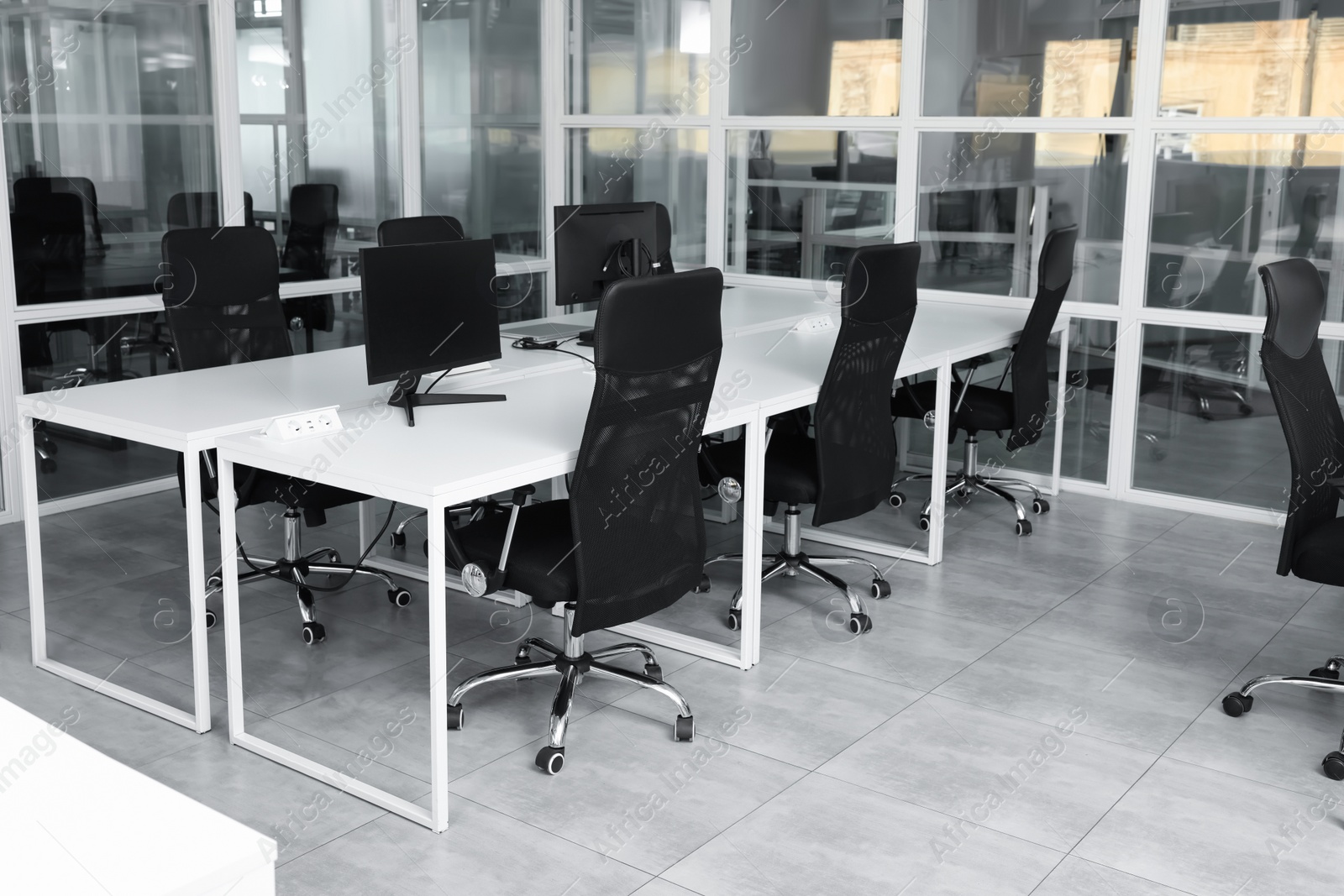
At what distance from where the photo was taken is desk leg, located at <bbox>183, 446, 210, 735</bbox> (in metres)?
3.19

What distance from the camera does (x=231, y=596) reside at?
3211 mm

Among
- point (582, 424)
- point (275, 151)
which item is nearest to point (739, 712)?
point (582, 424)

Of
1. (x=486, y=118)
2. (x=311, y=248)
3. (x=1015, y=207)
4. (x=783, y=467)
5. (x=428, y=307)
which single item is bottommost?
(x=783, y=467)

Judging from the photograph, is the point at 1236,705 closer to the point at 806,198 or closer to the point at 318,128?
the point at 806,198

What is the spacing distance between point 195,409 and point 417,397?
610mm

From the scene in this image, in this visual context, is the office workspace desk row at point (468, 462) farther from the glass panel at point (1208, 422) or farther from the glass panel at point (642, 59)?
the glass panel at point (642, 59)

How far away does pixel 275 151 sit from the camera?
593 centimetres

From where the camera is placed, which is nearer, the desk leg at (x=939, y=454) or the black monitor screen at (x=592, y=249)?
the black monitor screen at (x=592, y=249)

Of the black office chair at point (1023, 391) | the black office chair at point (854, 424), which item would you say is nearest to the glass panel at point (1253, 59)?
the black office chair at point (1023, 391)

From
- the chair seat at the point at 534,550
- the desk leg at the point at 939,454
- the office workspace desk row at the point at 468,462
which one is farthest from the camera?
the desk leg at the point at 939,454

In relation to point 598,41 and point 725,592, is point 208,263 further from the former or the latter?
point 598,41

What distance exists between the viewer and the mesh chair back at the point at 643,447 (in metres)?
2.88

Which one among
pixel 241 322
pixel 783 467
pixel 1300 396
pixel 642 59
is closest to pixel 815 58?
pixel 642 59

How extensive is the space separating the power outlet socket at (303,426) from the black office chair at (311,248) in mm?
3083
